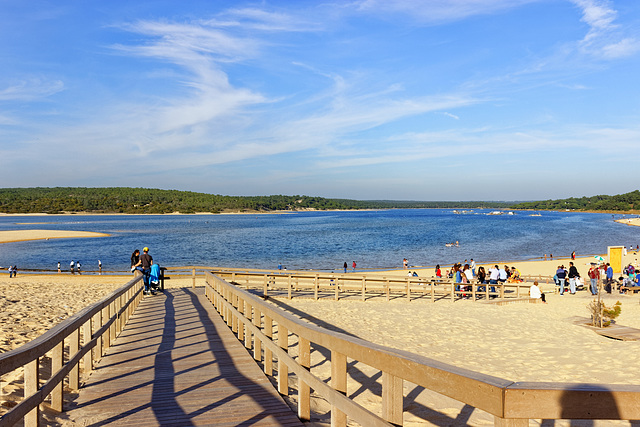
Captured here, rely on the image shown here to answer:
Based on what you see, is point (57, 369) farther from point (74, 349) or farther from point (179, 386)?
point (179, 386)

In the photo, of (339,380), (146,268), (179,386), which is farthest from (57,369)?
(146,268)

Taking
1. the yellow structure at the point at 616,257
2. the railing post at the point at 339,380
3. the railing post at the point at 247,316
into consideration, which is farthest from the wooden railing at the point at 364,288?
the railing post at the point at 339,380

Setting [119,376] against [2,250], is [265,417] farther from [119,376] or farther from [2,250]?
[2,250]

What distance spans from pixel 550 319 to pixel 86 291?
19.2 m

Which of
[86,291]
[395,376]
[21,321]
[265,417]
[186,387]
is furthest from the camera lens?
[86,291]

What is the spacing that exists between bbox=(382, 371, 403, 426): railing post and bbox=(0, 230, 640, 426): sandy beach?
156 inches

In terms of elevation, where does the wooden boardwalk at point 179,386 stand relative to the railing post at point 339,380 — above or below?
below

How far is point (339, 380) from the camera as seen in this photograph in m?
3.24

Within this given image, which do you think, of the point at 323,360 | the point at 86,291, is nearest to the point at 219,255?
the point at 86,291

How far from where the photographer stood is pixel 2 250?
61.5 meters

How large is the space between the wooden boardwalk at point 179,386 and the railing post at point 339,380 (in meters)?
1.10

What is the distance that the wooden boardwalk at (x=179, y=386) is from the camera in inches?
170

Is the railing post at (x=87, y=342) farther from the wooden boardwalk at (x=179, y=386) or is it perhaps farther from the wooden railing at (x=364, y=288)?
the wooden railing at (x=364, y=288)

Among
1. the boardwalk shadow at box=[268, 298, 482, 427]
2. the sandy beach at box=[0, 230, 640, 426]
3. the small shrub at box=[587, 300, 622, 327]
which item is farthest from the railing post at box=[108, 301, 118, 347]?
the small shrub at box=[587, 300, 622, 327]
